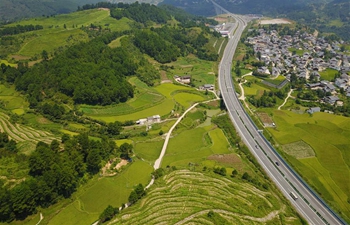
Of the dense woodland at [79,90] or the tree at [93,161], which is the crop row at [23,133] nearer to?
the dense woodland at [79,90]

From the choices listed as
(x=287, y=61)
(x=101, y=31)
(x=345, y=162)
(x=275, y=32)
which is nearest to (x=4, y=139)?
(x=345, y=162)

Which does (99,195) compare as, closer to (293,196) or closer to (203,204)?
(203,204)

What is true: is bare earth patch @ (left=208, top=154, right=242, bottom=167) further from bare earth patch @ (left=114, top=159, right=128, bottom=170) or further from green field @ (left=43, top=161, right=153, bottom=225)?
bare earth patch @ (left=114, top=159, right=128, bottom=170)

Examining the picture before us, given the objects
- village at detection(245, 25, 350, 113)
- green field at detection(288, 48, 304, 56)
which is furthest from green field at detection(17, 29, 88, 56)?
green field at detection(288, 48, 304, 56)

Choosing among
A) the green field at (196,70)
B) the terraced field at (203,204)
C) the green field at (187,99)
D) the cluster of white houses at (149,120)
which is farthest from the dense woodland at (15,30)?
the terraced field at (203,204)

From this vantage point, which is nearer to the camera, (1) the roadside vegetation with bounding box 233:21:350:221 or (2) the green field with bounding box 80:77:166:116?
(1) the roadside vegetation with bounding box 233:21:350:221

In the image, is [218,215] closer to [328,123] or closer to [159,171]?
[159,171]
